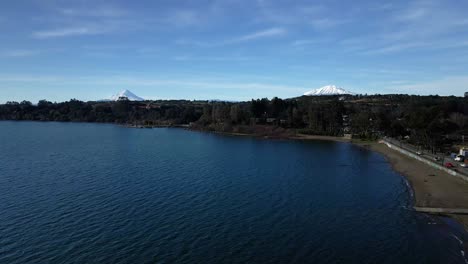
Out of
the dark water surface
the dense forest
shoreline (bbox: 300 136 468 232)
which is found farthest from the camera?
the dense forest

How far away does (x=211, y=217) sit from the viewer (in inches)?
1125

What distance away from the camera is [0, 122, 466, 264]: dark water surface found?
72.4ft

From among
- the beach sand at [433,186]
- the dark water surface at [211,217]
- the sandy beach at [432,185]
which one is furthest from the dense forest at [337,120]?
the dark water surface at [211,217]

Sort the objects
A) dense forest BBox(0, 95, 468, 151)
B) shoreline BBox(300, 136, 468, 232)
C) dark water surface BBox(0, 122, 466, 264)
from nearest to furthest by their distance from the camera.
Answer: dark water surface BBox(0, 122, 466, 264)
shoreline BBox(300, 136, 468, 232)
dense forest BBox(0, 95, 468, 151)

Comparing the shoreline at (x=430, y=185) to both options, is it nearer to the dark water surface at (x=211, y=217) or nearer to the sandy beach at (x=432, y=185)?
the sandy beach at (x=432, y=185)

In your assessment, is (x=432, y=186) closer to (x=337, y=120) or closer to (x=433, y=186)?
(x=433, y=186)

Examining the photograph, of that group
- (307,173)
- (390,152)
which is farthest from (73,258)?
(390,152)

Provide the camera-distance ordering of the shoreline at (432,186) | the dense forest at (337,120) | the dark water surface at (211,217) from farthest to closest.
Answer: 1. the dense forest at (337,120)
2. the shoreline at (432,186)
3. the dark water surface at (211,217)

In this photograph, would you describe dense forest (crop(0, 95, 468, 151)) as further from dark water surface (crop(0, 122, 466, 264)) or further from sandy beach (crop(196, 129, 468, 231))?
dark water surface (crop(0, 122, 466, 264))

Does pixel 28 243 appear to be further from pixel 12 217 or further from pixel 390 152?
pixel 390 152

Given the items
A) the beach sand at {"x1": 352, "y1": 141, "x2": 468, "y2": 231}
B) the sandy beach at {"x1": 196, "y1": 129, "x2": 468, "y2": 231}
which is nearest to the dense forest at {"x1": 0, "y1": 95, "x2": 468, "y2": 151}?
the sandy beach at {"x1": 196, "y1": 129, "x2": 468, "y2": 231}

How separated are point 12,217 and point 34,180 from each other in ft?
45.9

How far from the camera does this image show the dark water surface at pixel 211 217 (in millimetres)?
22062

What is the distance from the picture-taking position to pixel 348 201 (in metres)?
34.5
